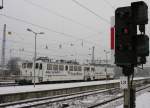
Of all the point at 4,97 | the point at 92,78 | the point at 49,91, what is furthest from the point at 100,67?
the point at 4,97

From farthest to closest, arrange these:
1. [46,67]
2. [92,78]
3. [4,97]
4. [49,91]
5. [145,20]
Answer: [92,78]
[46,67]
[49,91]
[4,97]
[145,20]

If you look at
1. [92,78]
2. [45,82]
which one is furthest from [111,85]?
[92,78]

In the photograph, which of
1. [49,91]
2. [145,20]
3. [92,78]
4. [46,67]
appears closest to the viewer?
[145,20]

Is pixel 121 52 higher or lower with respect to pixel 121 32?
lower

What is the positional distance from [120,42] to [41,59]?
106 feet

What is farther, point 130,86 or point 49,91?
point 49,91

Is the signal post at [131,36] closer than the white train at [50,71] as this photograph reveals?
Yes

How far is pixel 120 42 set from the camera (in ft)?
19.6

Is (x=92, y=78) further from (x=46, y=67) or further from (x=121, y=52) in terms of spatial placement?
(x=121, y=52)

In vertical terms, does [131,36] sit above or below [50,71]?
above

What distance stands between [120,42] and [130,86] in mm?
1069

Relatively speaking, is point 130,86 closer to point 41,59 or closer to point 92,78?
Answer: point 41,59

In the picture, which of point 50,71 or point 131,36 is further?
point 50,71

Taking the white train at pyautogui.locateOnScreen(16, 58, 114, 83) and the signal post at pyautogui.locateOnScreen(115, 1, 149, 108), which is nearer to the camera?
the signal post at pyautogui.locateOnScreen(115, 1, 149, 108)
